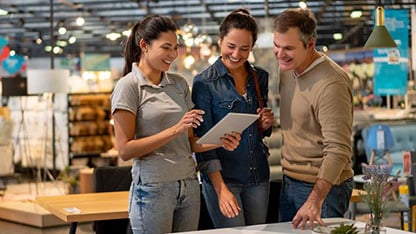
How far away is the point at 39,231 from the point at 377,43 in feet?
15.5

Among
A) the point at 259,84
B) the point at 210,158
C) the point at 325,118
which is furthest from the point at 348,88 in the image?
the point at 210,158

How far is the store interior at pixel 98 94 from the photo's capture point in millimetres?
10391

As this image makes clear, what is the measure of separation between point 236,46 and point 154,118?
0.49 meters

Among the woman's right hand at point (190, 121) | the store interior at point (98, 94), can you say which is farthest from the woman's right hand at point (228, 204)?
the store interior at point (98, 94)

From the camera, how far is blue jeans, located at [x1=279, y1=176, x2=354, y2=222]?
3434mm

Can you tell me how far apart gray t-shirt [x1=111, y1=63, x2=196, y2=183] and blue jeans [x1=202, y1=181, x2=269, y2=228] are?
221mm

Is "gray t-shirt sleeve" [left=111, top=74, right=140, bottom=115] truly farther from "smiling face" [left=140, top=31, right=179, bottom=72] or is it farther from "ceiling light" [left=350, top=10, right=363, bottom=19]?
"ceiling light" [left=350, top=10, right=363, bottom=19]

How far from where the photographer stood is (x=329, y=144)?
10.7 feet

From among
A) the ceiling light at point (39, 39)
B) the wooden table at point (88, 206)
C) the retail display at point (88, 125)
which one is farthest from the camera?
the ceiling light at point (39, 39)

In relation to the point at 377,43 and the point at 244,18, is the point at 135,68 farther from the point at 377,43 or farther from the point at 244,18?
the point at 377,43

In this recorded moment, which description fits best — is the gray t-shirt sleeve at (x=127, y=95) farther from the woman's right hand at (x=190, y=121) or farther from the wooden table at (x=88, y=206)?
the wooden table at (x=88, y=206)

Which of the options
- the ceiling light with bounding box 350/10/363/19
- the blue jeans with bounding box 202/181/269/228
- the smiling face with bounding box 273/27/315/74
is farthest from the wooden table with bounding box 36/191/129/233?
the ceiling light with bounding box 350/10/363/19

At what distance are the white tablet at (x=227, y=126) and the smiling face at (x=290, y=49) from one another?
14.4 inches

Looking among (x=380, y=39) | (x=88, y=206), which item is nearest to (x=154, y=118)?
(x=88, y=206)
